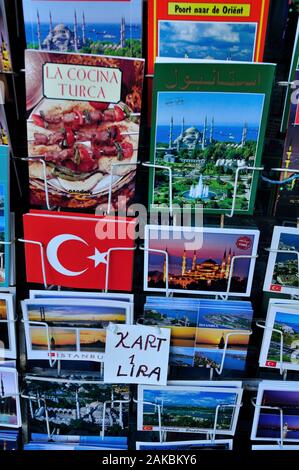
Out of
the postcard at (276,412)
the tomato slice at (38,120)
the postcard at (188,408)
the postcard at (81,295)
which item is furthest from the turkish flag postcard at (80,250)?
the postcard at (276,412)

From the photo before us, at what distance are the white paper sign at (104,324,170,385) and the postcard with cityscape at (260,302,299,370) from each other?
0.20m

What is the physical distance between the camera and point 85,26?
2.33ft

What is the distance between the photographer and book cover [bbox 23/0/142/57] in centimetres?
70

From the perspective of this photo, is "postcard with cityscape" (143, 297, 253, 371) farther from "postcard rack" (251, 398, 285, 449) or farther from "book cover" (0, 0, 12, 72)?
"book cover" (0, 0, 12, 72)

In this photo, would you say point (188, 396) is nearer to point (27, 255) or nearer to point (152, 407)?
point (152, 407)

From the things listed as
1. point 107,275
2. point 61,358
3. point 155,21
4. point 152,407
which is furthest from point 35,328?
point 155,21

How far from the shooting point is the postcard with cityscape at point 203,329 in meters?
0.87

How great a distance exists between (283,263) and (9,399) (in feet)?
2.14

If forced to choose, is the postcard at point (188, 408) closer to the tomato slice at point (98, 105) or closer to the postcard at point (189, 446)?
the postcard at point (189, 446)

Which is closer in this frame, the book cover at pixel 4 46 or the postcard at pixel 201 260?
the book cover at pixel 4 46

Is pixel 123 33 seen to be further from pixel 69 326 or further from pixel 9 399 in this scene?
pixel 9 399

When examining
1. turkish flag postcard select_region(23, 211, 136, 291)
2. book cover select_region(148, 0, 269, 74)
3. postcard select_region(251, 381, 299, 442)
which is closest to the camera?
book cover select_region(148, 0, 269, 74)

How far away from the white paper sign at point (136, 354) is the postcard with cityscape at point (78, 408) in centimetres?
6

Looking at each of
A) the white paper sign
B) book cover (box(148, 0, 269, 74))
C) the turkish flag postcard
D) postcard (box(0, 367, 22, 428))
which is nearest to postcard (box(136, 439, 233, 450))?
the white paper sign
